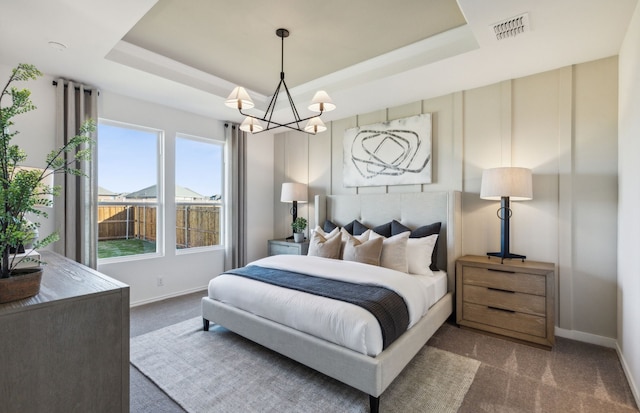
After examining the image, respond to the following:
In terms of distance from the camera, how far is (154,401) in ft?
6.66

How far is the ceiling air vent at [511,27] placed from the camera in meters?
2.24

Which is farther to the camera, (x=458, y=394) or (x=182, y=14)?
(x=182, y=14)

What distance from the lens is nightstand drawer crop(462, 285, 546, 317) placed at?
277cm

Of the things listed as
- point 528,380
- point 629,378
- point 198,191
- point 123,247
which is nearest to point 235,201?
point 198,191

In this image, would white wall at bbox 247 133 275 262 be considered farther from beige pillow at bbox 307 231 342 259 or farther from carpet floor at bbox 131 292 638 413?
carpet floor at bbox 131 292 638 413

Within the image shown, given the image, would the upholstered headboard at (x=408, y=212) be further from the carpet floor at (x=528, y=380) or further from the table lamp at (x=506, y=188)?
→ the carpet floor at (x=528, y=380)

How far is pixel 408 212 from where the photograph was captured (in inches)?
151

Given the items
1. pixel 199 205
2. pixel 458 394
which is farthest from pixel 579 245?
pixel 199 205

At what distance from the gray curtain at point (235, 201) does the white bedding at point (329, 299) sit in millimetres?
1729

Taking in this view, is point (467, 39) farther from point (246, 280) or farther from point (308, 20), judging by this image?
point (246, 280)

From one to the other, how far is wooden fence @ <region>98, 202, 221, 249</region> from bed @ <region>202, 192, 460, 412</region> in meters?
1.72

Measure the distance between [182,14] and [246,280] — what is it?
7.95 feet

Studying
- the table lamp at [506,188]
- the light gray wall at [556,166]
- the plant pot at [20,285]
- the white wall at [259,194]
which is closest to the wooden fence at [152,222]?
the white wall at [259,194]

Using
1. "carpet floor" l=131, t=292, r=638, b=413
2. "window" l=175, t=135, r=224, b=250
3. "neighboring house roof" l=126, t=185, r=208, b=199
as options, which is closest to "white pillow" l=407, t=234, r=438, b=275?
"carpet floor" l=131, t=292, r=638, b=413
